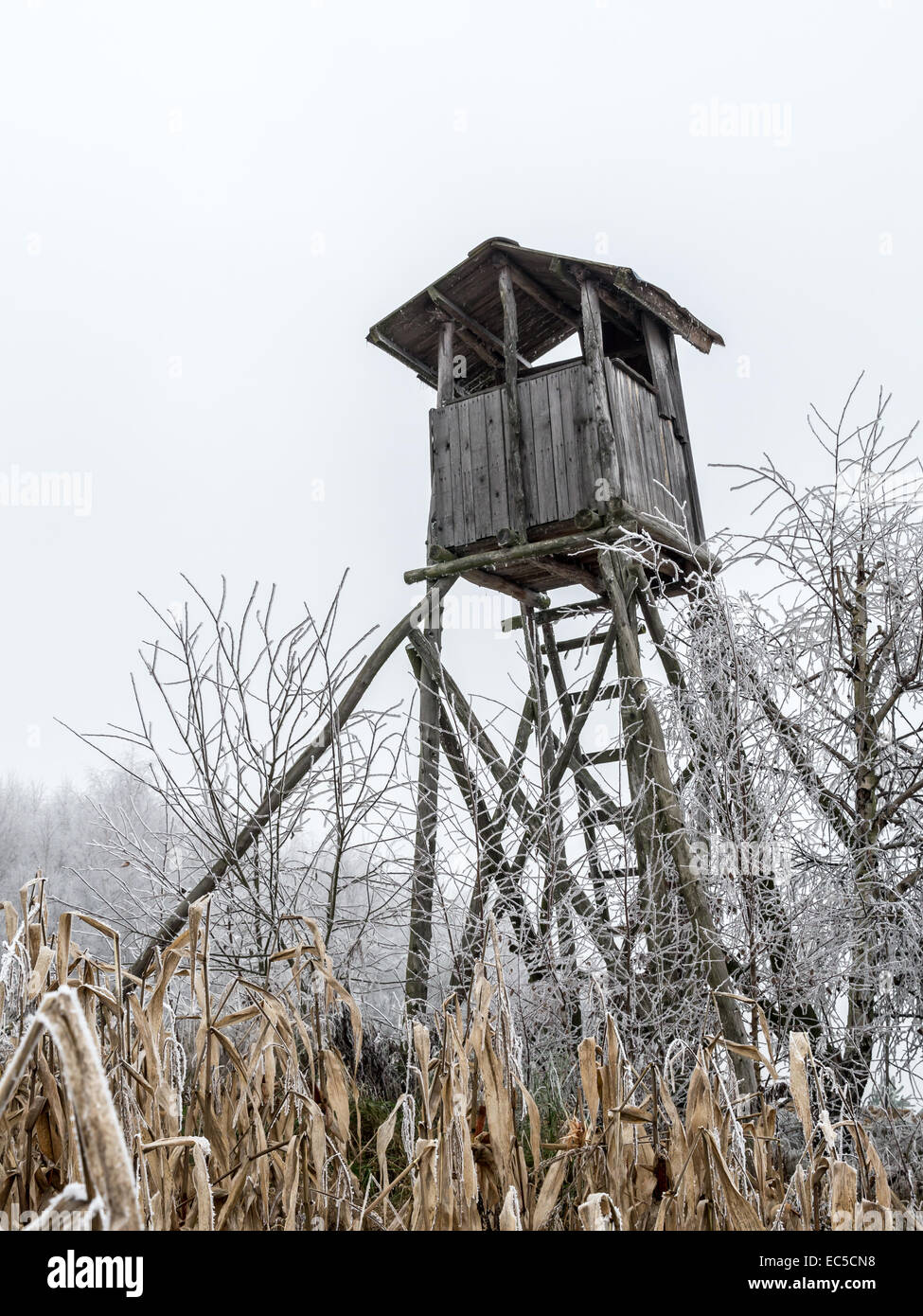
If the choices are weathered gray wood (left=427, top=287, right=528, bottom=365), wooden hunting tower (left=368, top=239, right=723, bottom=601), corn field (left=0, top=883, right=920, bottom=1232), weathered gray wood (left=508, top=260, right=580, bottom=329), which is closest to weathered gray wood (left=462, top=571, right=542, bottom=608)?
wooden hunting tower (left=368, top=239, right=723, bottom=601)

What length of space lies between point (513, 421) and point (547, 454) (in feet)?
1.36

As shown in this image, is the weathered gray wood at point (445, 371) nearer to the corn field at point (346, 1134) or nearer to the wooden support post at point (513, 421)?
the wooden support post at point (513, 421)

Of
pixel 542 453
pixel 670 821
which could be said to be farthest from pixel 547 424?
pixel 670 821

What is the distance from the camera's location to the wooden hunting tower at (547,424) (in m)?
7.29

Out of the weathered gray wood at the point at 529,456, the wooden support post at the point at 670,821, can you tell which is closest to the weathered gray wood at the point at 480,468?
the weathered gray wood at the point at 529,456

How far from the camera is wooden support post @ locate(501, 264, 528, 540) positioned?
7.48 m

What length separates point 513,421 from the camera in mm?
7656

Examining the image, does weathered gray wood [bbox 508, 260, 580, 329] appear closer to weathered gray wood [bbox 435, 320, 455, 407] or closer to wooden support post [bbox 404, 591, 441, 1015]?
weathered gray wood [bbox 435, 320, 455, 407]

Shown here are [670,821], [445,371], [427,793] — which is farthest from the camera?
[445,371]

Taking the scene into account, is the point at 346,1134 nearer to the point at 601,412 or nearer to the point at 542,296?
the point at 601,412

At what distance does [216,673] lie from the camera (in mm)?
4211
